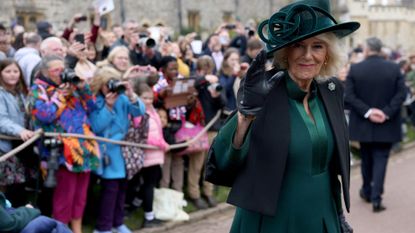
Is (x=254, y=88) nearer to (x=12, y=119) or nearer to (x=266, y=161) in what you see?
(x=266, y=161)

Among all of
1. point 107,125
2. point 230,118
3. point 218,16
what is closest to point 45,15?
point 218,16

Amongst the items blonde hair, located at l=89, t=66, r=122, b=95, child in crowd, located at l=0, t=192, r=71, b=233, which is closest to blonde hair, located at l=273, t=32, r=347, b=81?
child in crowd, located at l=0, t=192, r=71, b=233

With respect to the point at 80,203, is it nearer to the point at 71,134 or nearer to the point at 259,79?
the point at 71,134

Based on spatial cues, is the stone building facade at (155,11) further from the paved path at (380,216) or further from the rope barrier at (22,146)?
the rope barrier at (22,146)

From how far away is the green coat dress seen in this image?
2.74 meters

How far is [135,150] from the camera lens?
5.83m

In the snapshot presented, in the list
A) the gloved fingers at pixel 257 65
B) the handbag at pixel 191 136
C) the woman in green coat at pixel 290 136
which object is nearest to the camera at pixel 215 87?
the handbag at pixel 191 136

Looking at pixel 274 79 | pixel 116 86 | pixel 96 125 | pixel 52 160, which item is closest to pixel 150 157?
pixel 96 125

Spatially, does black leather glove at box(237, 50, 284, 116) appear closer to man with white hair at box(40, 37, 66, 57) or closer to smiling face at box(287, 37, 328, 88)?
smiling face at box(287, 37, 328, 88)

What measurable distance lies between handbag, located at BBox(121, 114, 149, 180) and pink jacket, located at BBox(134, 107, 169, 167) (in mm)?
108

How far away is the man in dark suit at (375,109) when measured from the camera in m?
6.87

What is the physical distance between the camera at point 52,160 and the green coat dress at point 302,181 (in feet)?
8.59

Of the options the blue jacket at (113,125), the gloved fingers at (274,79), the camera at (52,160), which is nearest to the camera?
the gloved fingers at (274,79)

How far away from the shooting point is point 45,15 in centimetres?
2036
